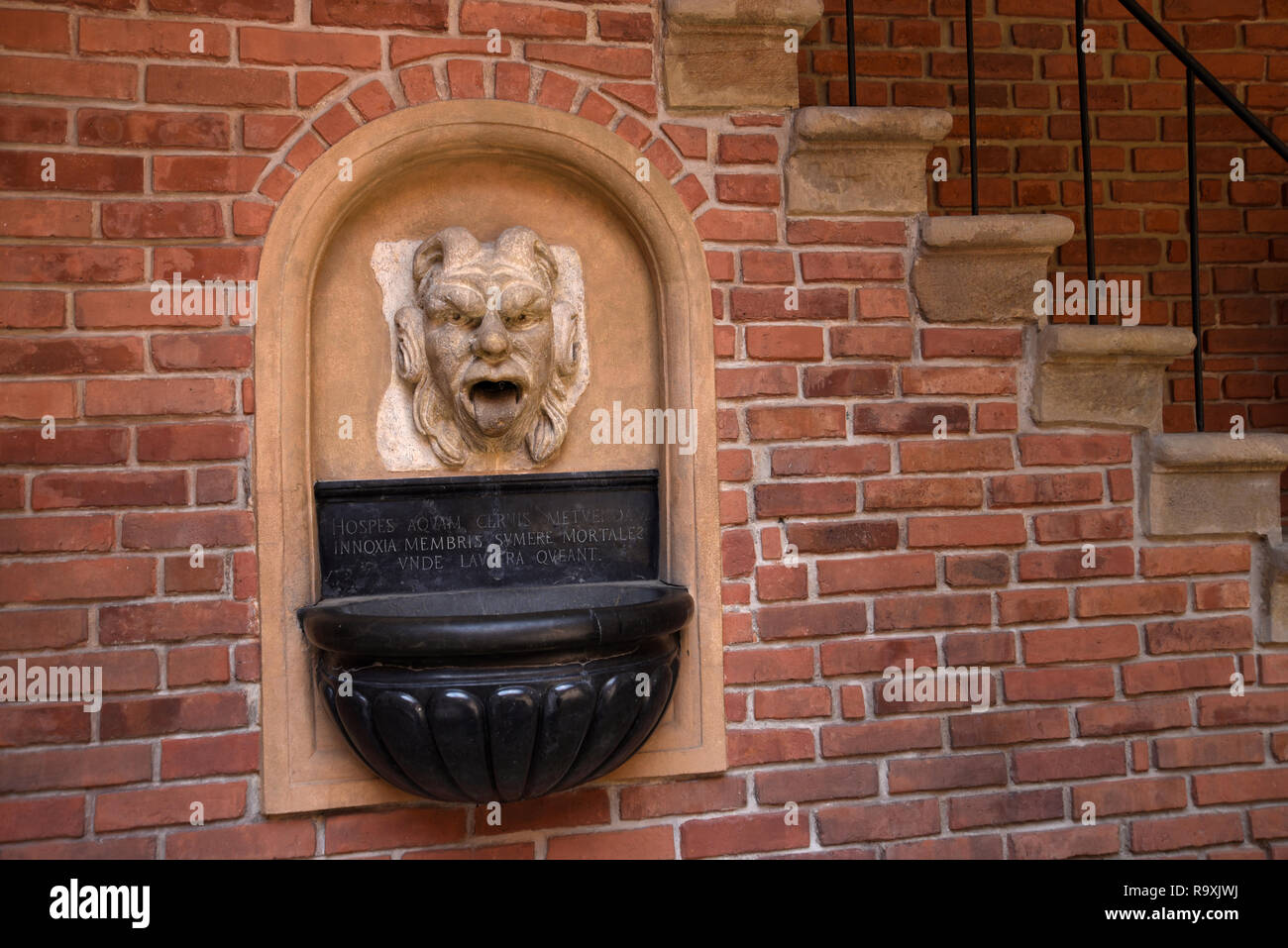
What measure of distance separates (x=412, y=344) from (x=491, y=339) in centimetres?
20

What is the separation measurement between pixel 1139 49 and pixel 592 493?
93.3 inches

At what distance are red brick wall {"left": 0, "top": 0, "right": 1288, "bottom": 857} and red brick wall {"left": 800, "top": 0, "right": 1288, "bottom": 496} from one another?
3.38 feet

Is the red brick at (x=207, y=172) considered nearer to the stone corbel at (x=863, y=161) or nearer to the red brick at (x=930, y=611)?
the stone corbel at (x=863, y=161)

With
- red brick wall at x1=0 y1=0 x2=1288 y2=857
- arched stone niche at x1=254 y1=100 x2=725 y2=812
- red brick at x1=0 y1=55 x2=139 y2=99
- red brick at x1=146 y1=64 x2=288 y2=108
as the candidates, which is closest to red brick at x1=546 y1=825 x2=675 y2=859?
red brick wall at x1=0 y1=0 x2=1288 y2=857

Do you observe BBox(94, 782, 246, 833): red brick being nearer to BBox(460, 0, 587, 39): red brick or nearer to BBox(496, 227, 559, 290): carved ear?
BBox(496, 227, 559, 290): carved ear

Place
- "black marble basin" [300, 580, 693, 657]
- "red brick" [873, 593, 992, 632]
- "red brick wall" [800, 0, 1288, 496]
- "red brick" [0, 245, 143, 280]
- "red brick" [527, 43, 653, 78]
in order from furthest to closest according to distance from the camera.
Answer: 1. "red brick wall" [800, 0, 1288, 496]
2. "red brick" [873, 593, 992, 632]
3. "red brick" [527, 43, 653, 78]
4. "red brick" [0, 245, 143, 280]
5. "black marble basin" [300, 580, 693, 657]

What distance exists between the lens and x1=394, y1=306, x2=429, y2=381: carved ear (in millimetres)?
2043

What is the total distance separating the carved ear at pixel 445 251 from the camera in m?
2.03

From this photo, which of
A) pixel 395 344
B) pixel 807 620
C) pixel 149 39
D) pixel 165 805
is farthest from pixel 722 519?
pixel 149 39

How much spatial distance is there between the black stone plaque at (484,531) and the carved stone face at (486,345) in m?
0.09

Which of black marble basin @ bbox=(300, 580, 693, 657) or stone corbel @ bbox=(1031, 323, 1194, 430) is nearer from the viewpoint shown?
black marble basin @ bbox=(300, 580, 693, 657)

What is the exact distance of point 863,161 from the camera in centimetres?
217

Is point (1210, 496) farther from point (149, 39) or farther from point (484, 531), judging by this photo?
point (149, 39)

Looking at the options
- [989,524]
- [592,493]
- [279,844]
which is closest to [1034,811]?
[989,524]
